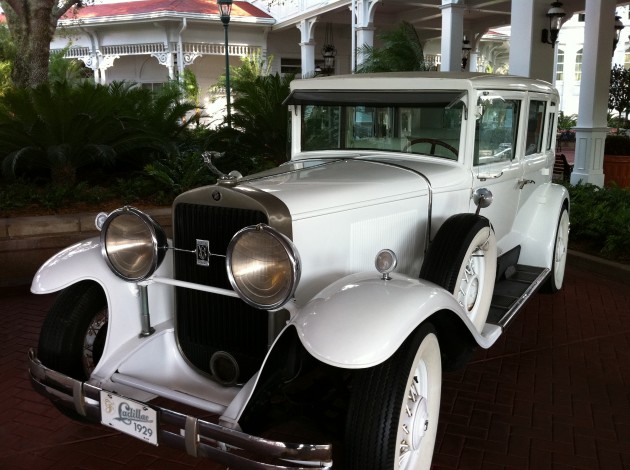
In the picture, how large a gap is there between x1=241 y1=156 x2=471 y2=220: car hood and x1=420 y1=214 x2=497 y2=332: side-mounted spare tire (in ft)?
1.03

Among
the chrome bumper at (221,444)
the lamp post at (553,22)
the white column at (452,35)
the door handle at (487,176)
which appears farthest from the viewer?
the white column at (452,35)

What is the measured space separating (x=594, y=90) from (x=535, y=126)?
5738mm

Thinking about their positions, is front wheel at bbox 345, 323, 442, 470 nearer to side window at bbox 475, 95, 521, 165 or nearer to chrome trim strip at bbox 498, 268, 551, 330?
chrome trim strip at bbox 498, 268, 551, 330

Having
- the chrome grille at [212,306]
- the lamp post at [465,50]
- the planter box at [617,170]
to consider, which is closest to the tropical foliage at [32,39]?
the chrome grille at [212,306]

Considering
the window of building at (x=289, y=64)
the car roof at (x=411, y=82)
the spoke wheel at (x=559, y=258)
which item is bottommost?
the spoke wheel at (x=559, y=258)

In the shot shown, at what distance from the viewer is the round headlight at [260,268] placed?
2375 millimetres

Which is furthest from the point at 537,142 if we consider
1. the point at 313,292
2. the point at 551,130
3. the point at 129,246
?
the point at 129,246

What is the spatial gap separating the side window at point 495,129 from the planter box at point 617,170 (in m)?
7.59

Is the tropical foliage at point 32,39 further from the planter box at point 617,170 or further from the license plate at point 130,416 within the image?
the planter box at point 617,170

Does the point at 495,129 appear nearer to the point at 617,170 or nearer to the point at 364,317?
the point at 364,317

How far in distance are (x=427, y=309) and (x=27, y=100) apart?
214 inches

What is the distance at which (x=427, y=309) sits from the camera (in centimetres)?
241

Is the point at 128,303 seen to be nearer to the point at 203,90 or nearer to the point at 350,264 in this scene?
the point at 350,264

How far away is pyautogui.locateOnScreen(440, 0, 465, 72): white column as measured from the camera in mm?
11336
